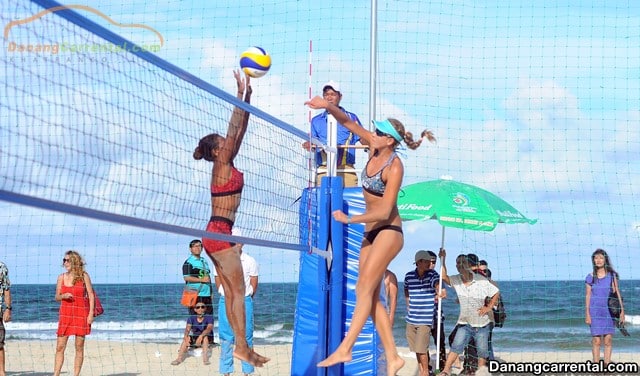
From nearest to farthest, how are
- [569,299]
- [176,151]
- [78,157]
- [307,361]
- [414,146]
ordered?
[78,157] < [176,151] < [414,146] < [307,361] < [569,299]

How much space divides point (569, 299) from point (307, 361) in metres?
23.7

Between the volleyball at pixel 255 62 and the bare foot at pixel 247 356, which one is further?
the bare foot at pixel 247 356

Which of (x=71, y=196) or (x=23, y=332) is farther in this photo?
(x=23, y=332)

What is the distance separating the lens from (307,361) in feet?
25.4

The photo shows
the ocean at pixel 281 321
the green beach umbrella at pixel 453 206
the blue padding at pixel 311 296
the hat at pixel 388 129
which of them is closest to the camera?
the hat at pixel 388 129

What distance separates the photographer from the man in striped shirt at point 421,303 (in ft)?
34.7

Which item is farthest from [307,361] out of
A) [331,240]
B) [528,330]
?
[528,330]

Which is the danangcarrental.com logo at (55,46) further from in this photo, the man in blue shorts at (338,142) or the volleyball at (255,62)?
the man in blue shorts at (338,142)

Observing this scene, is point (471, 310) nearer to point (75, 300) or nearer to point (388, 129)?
point (75, 300)

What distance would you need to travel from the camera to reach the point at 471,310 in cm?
1095

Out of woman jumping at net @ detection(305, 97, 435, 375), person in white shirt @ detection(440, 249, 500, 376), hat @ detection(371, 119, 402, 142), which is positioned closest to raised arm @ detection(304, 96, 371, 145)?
woman jumping at net @ detection(305, 97, 435, 375)

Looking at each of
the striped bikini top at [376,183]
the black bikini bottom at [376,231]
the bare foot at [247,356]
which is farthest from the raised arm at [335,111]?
the bare foot at [247,356]

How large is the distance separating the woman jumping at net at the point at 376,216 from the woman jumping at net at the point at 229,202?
497mm

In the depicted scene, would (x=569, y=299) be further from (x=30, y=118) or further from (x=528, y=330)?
(x=30, y=118)
